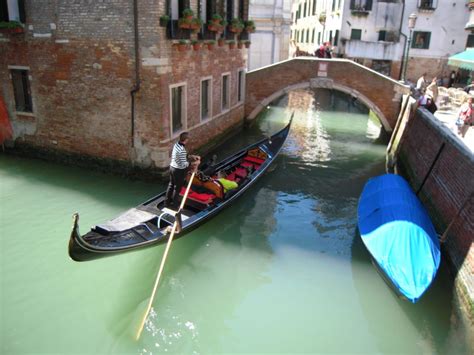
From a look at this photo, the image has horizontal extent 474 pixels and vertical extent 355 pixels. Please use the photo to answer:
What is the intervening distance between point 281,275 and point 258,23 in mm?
12611

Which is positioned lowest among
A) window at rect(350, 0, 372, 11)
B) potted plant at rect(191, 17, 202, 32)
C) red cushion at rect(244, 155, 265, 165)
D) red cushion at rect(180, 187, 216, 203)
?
red cushion at rect(244, 155, 265, 165)

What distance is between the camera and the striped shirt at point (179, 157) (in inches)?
201

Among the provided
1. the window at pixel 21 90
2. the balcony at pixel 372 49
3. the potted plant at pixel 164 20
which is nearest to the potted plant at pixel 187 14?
the potted plant at pixel 164 20

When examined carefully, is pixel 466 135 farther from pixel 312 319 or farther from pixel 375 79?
pixel 312 319

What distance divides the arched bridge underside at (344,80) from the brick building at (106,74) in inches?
127

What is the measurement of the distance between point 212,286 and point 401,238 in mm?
2167

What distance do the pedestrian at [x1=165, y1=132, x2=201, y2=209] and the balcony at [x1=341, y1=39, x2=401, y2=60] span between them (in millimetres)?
13043

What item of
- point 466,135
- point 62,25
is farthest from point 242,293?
point 466,135

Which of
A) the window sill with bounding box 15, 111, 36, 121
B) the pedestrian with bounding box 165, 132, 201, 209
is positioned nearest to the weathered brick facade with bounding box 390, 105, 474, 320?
the pedestrian with bounding box 165, 132, 201, 209

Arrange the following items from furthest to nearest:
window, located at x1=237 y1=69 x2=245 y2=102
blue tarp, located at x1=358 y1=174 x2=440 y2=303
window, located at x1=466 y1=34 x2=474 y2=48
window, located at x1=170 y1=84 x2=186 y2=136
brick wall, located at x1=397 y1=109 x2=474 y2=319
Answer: window, located at x1=466 y1=34 x2=474 y2=48
window, located at x1=237 y1=69 x2=245 y2=102
window, located at x1=170 y1=84 x2=186 y2=136
brick wall, located at x1=397 y1=109 x2=474 y2=319
blue tarp, located at x1=358 y1=174 x2=440 y2=303

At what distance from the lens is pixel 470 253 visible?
4.46 meters

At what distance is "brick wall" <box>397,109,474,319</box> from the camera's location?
456cm

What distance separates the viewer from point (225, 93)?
997 centimetres

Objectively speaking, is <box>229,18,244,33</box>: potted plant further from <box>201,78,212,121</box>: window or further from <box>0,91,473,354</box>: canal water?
<box>0,91,473,354</box>: canal water
